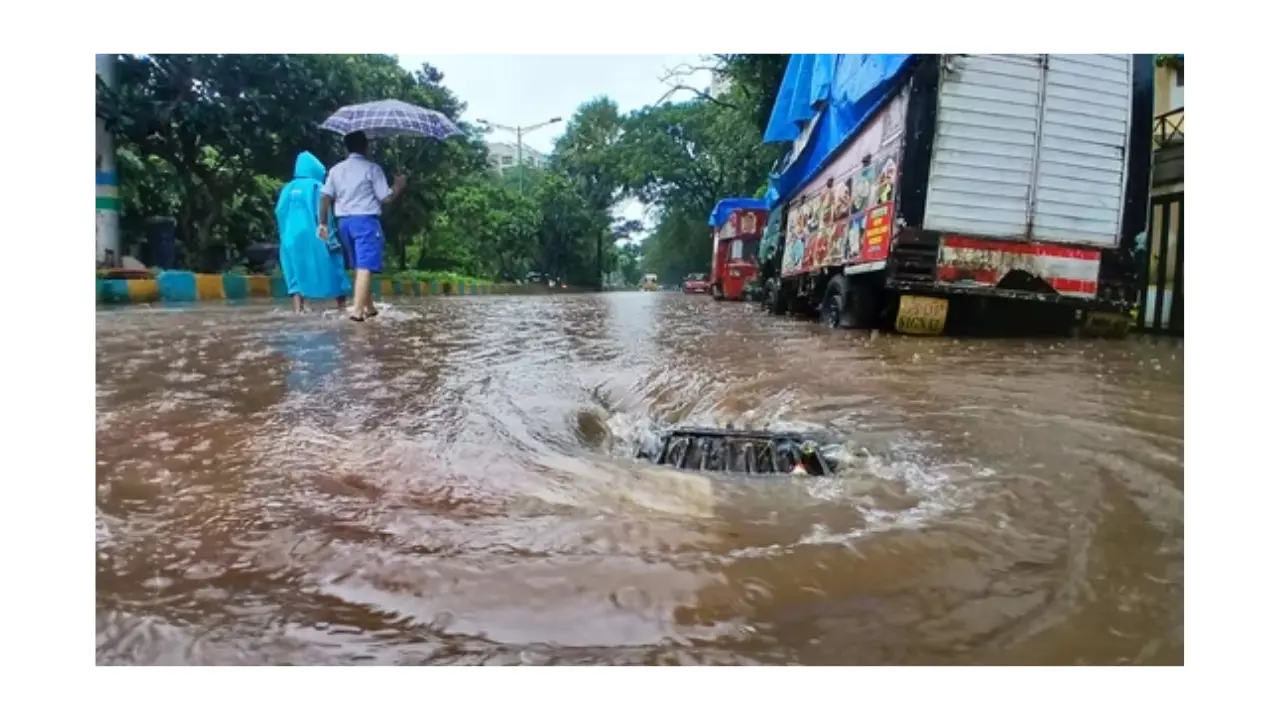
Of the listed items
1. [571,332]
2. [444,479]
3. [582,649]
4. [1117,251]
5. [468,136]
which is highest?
[468,136]

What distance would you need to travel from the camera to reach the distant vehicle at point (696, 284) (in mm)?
4008

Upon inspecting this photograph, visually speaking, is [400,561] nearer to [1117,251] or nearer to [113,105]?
[113,105]

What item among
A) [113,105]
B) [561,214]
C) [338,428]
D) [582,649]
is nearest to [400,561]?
[582,649]

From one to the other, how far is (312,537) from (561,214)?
2.49m

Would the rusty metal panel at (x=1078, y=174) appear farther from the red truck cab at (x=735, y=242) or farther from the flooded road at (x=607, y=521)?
the red truck cab at (x=735, y=242)

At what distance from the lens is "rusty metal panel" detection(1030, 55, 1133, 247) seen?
11.8ft

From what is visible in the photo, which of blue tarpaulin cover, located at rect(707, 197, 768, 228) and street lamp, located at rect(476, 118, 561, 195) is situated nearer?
street lamp, located at rect(476, 118, 561, 195)

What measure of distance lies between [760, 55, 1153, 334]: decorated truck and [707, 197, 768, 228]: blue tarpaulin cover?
0.38 meters

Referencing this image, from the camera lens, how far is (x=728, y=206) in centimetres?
400

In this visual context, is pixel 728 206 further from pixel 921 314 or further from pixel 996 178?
pixel 996 178

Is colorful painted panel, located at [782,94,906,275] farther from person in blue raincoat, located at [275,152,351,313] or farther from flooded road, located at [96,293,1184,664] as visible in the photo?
person in blue raincoat, located at [275,152,351,313]

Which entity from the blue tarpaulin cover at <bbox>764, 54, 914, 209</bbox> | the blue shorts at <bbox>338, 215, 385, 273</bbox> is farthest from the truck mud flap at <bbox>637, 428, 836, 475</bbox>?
the blue shorts at <bbox>338, 215, 385, 273</bbox>

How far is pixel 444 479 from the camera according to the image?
1.88 m

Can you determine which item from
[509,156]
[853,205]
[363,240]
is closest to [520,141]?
[509,156]
